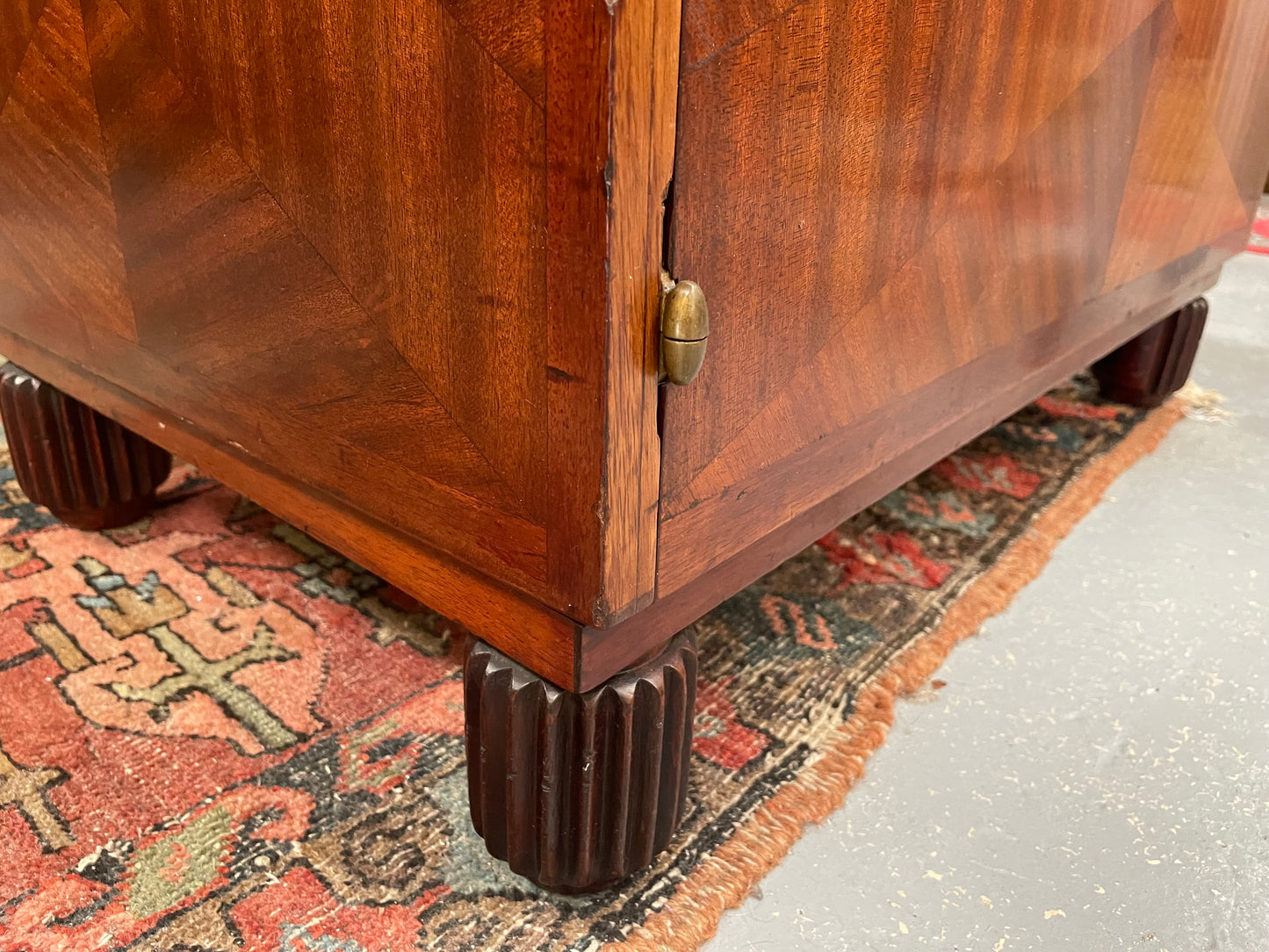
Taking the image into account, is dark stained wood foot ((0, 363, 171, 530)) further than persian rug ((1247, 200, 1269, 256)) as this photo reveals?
No

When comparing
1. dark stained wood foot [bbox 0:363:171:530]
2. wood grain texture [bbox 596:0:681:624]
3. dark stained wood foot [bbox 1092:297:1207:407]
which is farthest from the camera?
dark stained wood foot [bbox 1092:297:1207:407]

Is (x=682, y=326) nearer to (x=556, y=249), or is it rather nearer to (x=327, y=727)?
(x=556, y=249)

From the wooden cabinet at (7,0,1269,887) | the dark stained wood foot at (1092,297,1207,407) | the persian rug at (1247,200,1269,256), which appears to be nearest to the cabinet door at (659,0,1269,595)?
the wooden cabinet at (7,0,1269,887)

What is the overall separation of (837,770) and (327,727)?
1.41 ft

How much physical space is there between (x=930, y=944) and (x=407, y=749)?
43cm

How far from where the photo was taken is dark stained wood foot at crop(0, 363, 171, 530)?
43.4 inches

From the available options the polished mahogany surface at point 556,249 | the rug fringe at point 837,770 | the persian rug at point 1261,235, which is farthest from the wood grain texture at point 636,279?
the persian rug at point 1261,235

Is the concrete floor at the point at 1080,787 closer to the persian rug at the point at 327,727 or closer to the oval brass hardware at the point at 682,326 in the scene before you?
the persian rug at the point at 327,727

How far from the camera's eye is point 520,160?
0.52 metres

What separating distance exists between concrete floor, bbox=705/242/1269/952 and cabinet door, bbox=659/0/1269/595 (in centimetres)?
25

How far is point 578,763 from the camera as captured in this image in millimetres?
689

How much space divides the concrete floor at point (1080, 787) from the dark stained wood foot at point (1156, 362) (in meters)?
0.35

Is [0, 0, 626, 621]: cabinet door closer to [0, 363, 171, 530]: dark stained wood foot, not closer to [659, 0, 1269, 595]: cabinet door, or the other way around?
[659, 0, 1269, 595]: cabinet door

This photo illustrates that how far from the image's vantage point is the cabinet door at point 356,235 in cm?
52
